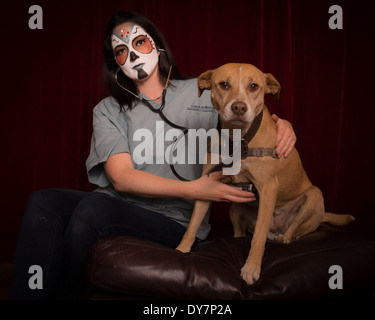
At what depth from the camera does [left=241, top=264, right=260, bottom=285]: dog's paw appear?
1422 millimetres

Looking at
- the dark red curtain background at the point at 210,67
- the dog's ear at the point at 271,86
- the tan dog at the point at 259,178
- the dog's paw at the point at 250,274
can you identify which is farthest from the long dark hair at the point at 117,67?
the dog's paw at the point at 250,274

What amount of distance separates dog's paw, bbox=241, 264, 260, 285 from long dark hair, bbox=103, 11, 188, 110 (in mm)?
1025

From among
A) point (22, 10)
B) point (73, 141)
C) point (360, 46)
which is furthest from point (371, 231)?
point (22, 10)

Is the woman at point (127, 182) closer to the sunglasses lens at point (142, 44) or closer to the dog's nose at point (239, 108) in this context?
the sunglasses lens at point (142, 44)

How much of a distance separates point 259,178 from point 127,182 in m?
0.62

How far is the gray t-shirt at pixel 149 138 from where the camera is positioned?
1858 millimetres

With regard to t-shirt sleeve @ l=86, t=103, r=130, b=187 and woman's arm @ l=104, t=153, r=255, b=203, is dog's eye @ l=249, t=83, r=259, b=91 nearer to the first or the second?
woman's arm @ l=104, t=153, r=255, b=203

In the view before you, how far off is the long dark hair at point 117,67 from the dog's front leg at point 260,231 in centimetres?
84

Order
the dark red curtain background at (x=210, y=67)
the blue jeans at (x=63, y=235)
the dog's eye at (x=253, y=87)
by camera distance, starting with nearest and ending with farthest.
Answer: the blue jeans at (x=63, y=235), the dog's eye at (x=253, y=87), the dark red curtain background at (x=210, y=67)

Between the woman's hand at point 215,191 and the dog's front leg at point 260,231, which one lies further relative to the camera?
the woman's hand at point 215,191

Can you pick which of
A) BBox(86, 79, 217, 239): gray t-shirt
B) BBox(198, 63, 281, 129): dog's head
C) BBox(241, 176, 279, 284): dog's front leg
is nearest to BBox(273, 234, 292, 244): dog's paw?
BBox(241, 176, 279, 284): dog's front leg

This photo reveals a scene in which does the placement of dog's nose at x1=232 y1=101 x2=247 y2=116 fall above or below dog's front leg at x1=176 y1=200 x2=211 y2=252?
above

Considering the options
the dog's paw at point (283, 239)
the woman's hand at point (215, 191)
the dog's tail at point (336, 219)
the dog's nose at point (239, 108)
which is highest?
the dog's nose at point (239, 108)


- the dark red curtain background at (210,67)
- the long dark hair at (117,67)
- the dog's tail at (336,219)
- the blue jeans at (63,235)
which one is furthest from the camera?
the dark red curtain background at (210,67)
